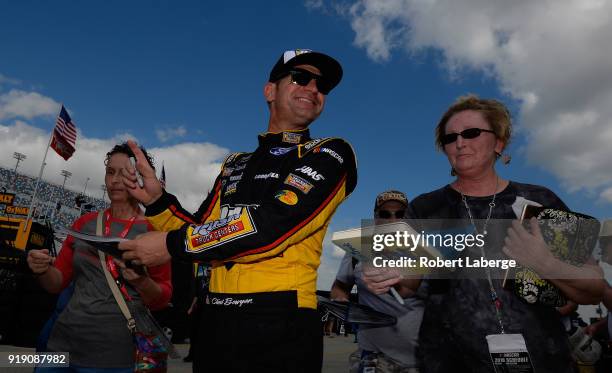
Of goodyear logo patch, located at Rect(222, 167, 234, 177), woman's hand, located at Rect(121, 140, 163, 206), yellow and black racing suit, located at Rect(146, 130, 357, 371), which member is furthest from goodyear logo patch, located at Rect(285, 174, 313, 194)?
woman's hand, located at Rect(121, 140, 163, 206)

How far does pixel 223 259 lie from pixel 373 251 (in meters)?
0.80

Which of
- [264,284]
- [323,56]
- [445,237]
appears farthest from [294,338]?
[323,56]

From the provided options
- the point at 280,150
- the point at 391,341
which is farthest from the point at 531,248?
the point at 391,341

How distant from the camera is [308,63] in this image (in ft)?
9.30

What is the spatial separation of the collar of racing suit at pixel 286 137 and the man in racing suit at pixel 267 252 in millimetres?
77

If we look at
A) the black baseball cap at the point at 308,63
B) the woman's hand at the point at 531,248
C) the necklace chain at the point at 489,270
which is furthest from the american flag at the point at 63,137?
the woman's hand at the point at 531,248

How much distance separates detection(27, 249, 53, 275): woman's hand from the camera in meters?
3.31

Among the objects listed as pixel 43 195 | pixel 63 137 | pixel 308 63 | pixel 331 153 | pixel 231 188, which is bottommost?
pixel 231 188

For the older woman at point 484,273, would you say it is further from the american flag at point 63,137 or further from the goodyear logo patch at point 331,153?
the american flag at point 63,137

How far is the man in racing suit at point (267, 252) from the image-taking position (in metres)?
1.96

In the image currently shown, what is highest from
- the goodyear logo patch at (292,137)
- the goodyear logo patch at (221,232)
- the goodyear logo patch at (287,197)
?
the goodyear logo patch at (292,137)

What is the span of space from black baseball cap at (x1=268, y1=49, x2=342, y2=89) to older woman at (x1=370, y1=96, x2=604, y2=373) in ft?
2.66

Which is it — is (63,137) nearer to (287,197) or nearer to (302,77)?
(302,77)

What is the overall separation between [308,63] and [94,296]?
222cm
